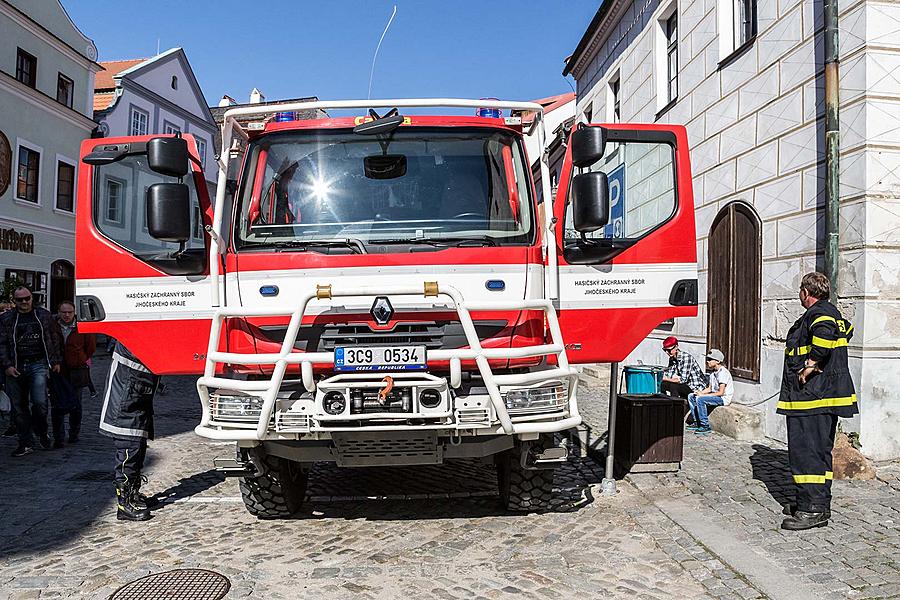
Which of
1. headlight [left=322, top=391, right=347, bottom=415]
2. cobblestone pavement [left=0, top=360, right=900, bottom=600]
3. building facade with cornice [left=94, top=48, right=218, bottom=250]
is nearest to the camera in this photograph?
cobblestone pavement [left=0, top=360, right=900, bottom=600]

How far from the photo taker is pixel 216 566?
183 inches

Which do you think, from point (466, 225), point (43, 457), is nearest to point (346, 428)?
point (466, 225)

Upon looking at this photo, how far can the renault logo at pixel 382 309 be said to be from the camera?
4.64 metres

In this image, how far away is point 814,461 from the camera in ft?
17.2

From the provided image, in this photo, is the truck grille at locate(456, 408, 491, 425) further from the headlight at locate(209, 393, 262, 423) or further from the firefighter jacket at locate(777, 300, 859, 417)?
the firefighter jacket at locate(777, 300, 859, 417)

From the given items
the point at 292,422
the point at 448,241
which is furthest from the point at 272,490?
the point at 448,241

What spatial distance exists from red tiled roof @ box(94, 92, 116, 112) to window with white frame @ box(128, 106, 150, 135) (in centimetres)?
87

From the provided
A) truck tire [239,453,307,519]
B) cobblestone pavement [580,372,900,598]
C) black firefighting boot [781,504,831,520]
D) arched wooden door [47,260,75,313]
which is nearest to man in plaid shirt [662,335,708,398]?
cobblestone pavement [580,372,900,598]

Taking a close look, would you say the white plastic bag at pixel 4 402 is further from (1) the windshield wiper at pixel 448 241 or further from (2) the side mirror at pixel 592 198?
(2) the side mirror at pixel 592 198

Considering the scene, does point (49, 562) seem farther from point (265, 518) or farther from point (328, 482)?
point (328, 482)

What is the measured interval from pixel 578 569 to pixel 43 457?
19.7 ft

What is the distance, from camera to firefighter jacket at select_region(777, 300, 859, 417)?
5203 millimetres

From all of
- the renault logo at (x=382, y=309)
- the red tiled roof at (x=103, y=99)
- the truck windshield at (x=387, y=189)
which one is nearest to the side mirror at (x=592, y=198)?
the truck windshield at (x=387, y=189)

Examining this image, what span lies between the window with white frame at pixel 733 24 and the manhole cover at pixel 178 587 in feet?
28.6
